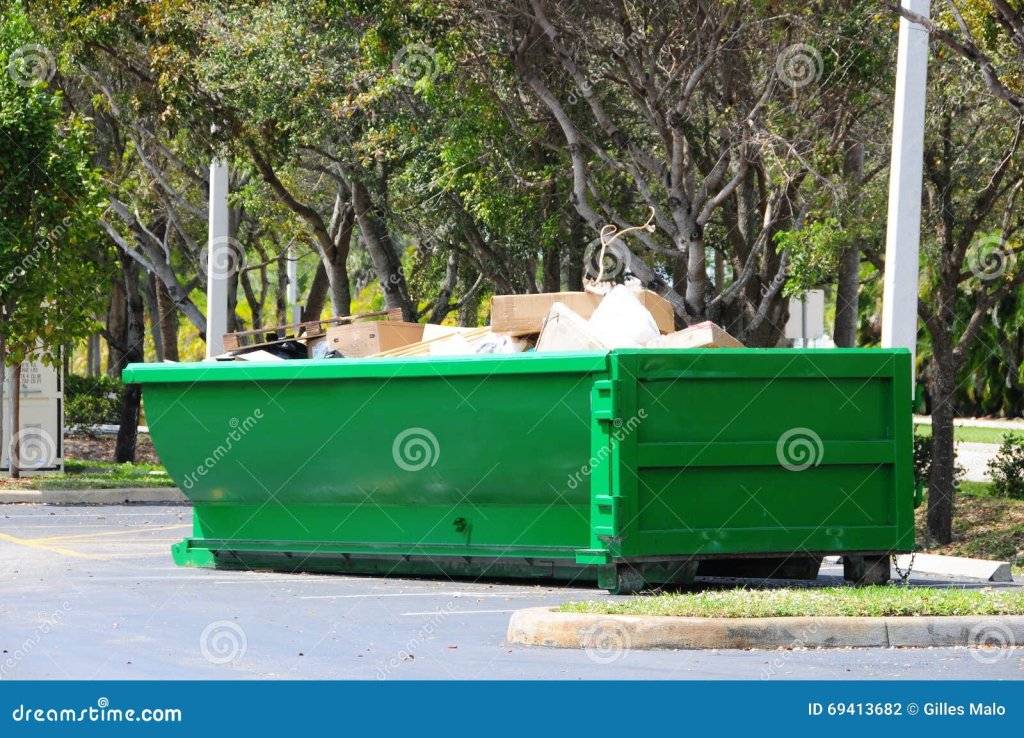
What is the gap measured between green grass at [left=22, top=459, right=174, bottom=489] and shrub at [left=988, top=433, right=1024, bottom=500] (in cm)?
1093

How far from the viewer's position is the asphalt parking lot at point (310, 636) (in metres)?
7.45

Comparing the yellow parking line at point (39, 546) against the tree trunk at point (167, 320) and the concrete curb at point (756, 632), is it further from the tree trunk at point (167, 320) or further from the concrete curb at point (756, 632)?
the tree trunk at point (167, 320)

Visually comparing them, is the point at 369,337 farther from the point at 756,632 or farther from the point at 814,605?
the point at 756,632

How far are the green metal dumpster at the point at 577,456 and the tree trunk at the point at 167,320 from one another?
2153cm

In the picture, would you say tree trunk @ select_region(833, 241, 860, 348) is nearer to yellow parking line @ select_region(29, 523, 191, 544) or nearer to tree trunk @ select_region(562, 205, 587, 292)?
tree trunk @ select_region(562, 205, 587, 292)

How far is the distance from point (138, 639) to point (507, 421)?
314 centimetres

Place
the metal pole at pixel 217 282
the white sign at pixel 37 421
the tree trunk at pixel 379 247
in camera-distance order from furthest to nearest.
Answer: the tree trunk at pixel 379 247 → the white sign at pixel 37 421 → the metal pole at pixel 217 282

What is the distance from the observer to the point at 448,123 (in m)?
19.3

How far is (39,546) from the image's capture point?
14133mm

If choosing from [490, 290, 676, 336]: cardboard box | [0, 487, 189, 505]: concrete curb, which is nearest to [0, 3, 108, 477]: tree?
[0, 487, 189, 505]: concrete curb

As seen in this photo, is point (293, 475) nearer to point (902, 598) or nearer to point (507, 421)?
point (507, 421)

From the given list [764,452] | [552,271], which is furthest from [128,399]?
[764,452]

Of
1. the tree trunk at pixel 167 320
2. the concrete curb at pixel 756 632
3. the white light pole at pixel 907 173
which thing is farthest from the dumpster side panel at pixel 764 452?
the tree trunk at pixel 167 320

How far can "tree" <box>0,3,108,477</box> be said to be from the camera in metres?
20.5
